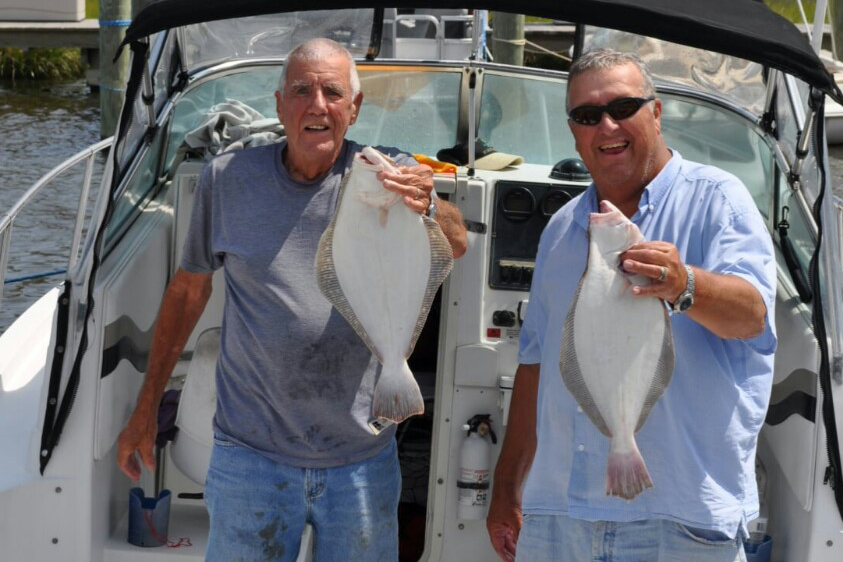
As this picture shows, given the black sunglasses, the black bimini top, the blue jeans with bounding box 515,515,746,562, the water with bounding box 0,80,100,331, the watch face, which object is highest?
the black bimini top

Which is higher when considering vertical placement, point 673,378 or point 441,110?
point 441,110

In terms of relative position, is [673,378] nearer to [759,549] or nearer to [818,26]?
[759,549]

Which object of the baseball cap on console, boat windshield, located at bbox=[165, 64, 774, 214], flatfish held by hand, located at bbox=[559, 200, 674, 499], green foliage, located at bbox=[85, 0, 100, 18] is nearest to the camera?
flatfish held by hand, located at bbox=[559, 200, 674, 499]

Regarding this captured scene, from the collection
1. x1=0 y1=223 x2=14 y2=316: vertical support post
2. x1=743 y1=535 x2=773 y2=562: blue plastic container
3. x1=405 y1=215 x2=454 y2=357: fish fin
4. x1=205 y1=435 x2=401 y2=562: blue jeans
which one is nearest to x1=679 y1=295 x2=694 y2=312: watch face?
x1=405 y1=215 x2=454 y2=357: fish fin

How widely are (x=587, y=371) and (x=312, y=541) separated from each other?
1362mm

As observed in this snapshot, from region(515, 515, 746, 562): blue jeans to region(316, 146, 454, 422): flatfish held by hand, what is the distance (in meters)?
0.50

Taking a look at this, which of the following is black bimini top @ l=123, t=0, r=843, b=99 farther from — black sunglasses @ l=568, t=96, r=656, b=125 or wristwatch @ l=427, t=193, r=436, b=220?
wristwatch @ l=427, t=193, r=436, b=220

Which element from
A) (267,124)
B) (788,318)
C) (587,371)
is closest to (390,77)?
(267,124)

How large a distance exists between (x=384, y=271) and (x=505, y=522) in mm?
859

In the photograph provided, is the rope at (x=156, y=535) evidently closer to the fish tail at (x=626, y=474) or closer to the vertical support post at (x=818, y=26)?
the fish tail at (x=626, y=474)

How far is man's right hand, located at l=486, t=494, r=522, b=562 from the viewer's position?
327 cm

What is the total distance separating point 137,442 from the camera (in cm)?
349

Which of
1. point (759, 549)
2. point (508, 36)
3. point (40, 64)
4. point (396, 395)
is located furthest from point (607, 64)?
point (40, 64)

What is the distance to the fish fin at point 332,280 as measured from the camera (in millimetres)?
2912
